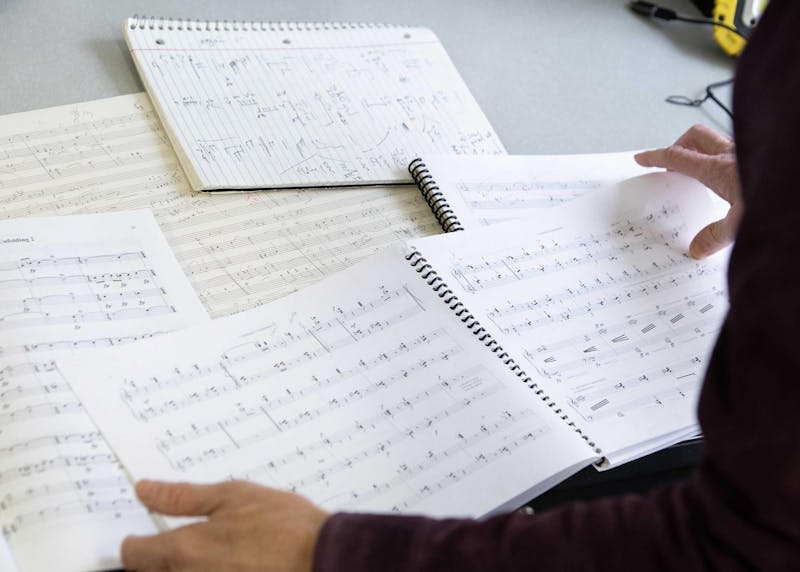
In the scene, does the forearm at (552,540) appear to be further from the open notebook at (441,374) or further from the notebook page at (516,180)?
the notebook page at (516,180)

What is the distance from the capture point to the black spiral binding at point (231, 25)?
108cm

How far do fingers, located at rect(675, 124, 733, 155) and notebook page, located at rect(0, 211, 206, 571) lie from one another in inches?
21.5

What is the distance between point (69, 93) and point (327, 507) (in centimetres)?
56

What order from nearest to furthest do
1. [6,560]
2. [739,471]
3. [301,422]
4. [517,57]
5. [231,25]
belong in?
[739,471] < [6,560] < [301,422] < [231,25] < [517,57]

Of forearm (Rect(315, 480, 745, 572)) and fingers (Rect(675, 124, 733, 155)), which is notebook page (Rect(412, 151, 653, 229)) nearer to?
fingers (Rect(675, 124, 733, 155))

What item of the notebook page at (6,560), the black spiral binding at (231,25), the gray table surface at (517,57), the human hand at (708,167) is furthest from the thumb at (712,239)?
the notebook page at (6,560)

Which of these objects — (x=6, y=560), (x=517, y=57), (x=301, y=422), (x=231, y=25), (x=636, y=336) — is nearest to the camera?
(x=6, y=560)

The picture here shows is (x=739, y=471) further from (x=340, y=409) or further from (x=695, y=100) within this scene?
(x=695, y=100)

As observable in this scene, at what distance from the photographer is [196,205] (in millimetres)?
942

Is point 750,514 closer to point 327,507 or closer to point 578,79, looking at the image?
point 327,507

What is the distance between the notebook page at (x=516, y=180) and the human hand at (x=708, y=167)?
0.04m

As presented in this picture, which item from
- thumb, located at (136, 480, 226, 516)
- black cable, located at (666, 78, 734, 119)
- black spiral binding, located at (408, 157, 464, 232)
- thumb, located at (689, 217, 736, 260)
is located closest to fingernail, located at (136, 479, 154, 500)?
A: thumb, located at (136, 480, 226, 516)

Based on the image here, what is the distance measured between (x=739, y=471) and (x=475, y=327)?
13.5 inches

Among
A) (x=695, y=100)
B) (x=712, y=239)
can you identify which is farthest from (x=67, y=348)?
(x=695, y=100)
